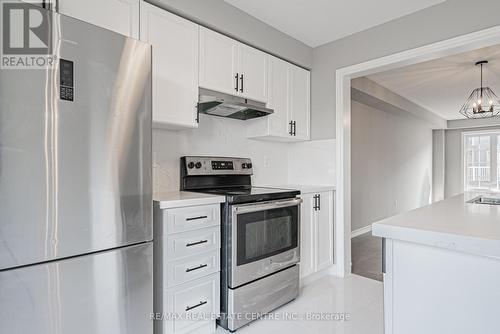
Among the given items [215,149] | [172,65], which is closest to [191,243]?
[215,149]

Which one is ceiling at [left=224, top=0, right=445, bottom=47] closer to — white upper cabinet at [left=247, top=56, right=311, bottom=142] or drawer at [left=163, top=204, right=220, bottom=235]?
white upper cabinet at [left=247, top=56, right=311, bottom=142]

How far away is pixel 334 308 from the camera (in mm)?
2336

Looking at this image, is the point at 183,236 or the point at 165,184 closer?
the point at 183,236

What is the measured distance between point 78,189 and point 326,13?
2.38 meters

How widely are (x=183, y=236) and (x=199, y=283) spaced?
345 mm

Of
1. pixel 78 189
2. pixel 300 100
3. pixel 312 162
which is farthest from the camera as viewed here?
pixel 312 162

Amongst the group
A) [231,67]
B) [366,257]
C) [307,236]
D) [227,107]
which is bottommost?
[366,257]

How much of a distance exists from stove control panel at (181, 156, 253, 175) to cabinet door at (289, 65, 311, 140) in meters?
0.67

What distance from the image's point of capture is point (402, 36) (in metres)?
2.58

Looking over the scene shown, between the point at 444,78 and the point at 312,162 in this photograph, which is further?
the point at 444,78

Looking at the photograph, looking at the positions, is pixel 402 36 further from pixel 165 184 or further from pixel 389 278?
pixel 165 184

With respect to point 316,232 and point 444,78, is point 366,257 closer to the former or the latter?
point 316,232

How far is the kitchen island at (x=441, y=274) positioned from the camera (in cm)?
102

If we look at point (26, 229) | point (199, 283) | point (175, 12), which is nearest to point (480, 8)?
point (175, 12)
